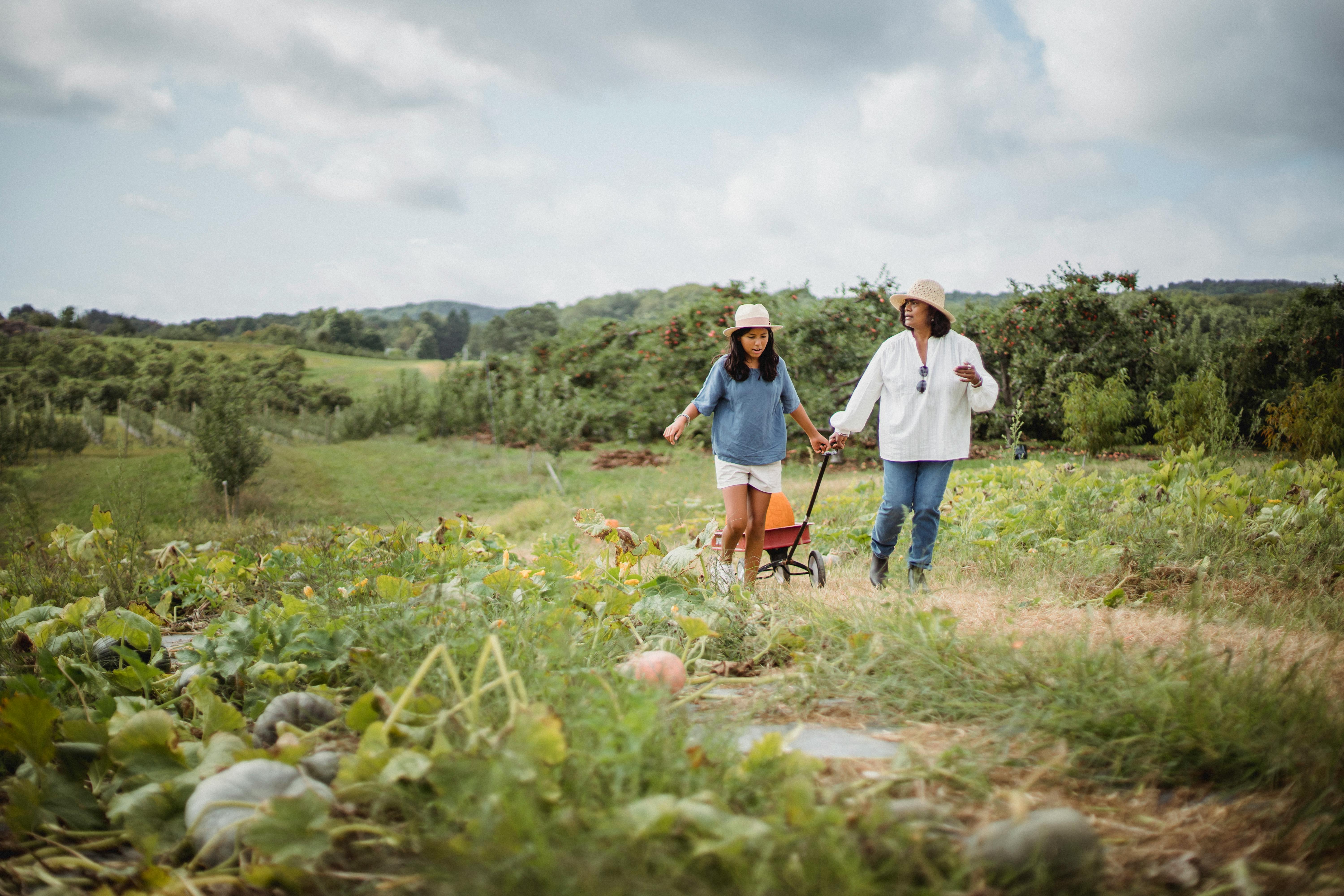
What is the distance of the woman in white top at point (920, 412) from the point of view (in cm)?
387

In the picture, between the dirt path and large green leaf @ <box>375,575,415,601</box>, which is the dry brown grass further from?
large green leaf @ <box>375,575,415,601</box>

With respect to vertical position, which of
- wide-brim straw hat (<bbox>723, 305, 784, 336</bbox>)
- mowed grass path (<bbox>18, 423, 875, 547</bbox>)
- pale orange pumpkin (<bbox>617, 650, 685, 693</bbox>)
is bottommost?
mowed grass path (<bbox>18, 423, 875, 547</bbox>)

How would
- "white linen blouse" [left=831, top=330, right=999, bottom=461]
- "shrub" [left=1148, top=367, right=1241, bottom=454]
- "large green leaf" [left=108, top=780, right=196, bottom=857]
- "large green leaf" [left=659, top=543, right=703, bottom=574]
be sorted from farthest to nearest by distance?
"shrub" [left=1148, top=367, right=1241, bottom=454], "white linen blouse" [left=831, top=330, right=999, bottom=461], "large green leaf" [left=659, top=543, right=703, bottom=574], "large green leaf" [left=108, top=780, right=196, bottom=857]

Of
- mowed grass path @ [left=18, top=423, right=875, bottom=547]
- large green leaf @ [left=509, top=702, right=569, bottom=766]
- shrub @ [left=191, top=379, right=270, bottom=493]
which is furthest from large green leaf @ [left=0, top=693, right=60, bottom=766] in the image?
shrub @ [left=191, top=379, right=270, bottom=493]

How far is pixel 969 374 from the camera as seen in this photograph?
376 cm

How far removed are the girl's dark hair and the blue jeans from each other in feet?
2.71

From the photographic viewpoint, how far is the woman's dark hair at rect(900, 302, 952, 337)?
13.0 feet

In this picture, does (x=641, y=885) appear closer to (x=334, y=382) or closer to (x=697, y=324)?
(x=697, y=324)

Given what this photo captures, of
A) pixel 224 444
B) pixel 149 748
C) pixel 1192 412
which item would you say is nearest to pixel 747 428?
pixel 149 748

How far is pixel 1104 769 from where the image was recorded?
166 centimetres

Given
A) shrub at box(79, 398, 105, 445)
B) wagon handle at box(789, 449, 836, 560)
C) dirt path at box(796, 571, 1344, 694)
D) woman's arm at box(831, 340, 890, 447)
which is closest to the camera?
dirt path at box(796, 571, 1344, 694)

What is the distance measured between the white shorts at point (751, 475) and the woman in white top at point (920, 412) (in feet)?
1.42

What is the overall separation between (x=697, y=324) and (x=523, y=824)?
13.7m

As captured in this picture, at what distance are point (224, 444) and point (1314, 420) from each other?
14.5 meters
